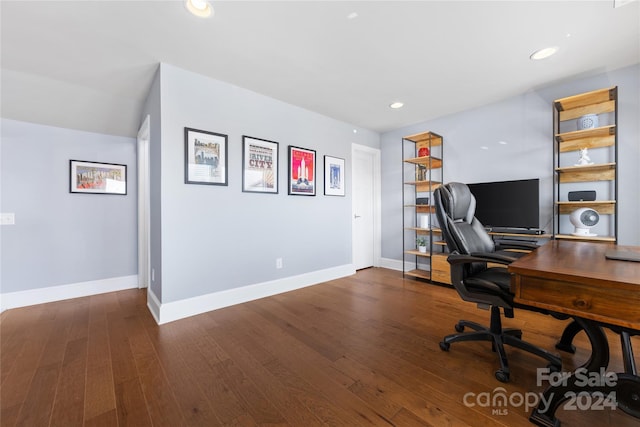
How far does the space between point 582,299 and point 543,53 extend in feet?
7.95

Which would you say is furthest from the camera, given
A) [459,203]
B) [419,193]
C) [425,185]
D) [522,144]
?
[419,193]

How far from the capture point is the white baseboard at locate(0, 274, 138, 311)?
2.70 meters

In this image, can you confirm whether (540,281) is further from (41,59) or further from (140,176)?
(140,176)

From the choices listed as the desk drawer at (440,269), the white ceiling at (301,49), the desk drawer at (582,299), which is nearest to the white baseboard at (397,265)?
the desk drawer at (440,269)

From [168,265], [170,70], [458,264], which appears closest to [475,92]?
[458,264]

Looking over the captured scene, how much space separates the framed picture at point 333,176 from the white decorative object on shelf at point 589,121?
9.05 ft

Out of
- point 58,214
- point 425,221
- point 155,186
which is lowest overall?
point 425,221

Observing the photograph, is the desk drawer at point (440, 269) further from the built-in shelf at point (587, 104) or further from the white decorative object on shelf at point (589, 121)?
the built-in shelf at point (587, 104)

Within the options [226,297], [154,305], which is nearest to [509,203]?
[226,297]

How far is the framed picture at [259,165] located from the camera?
9.44ft

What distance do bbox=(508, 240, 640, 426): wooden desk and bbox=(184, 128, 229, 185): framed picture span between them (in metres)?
2.60

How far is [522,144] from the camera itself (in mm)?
3102

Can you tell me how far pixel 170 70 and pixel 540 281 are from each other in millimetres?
3163

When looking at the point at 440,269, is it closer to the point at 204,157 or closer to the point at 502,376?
the point at 502,376
